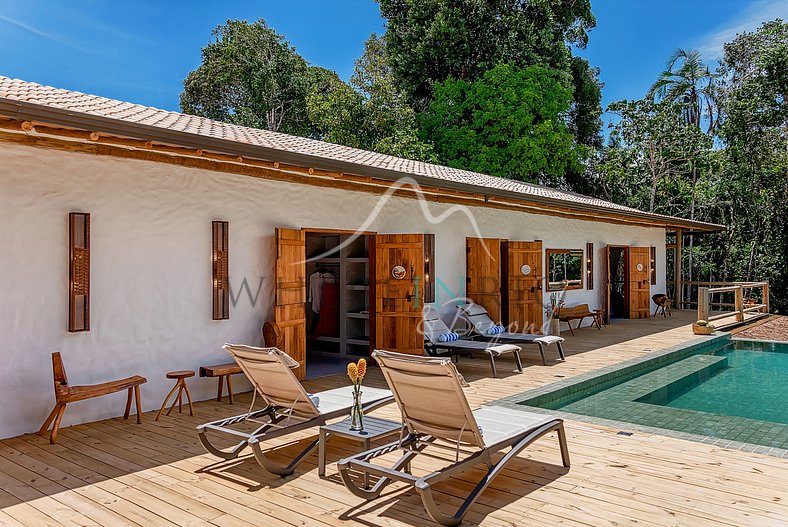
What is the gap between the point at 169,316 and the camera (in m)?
6.41

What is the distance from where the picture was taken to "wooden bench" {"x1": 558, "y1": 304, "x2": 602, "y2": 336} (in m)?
12.6

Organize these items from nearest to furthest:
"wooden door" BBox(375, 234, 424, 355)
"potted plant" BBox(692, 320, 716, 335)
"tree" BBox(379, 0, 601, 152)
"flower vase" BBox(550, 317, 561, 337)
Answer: "wooden door" BBox(375, 234, 424, 355) → "flower vase" BBox(550, 317, 561, 337) → "potted plant" BBox(692, 320, 716, 335) → "tree" BBox(379, 0, 601, 152)

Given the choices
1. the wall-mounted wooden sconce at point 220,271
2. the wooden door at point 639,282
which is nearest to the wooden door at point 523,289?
the wooden door at point 639,282

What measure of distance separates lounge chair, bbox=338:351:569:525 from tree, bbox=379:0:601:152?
2116cm

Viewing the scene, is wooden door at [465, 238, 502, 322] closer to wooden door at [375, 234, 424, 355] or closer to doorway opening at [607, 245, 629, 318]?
wooden door at [375, 234, 424, 355]

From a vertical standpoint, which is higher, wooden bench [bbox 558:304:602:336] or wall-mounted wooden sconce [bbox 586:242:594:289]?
wall-mounted wooden sconce [bbox 586:242:594:289]

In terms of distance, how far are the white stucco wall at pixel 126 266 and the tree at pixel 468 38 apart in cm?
1752

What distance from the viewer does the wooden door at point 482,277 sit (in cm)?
1077

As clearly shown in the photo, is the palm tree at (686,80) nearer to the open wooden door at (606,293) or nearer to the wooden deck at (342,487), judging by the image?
the open wooden door at (606,293)

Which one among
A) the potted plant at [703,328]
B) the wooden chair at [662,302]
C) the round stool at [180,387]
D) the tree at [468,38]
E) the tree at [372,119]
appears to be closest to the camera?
the round stool at [180,387]

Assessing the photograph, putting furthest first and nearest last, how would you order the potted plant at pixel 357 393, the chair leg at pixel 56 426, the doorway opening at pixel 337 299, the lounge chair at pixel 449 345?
the doorway opening at pixel 337 299 → the lounge chair at pixel 449 345 → the chair leg at pixel 56 426 → the potted plant at pixel 357 393

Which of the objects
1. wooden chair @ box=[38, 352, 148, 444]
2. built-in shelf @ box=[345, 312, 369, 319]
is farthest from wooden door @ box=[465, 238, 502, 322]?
wooden chair @ box=[38, 352, 148, 444]

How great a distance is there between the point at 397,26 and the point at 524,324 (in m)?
17.7

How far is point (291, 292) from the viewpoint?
24.5 ft
